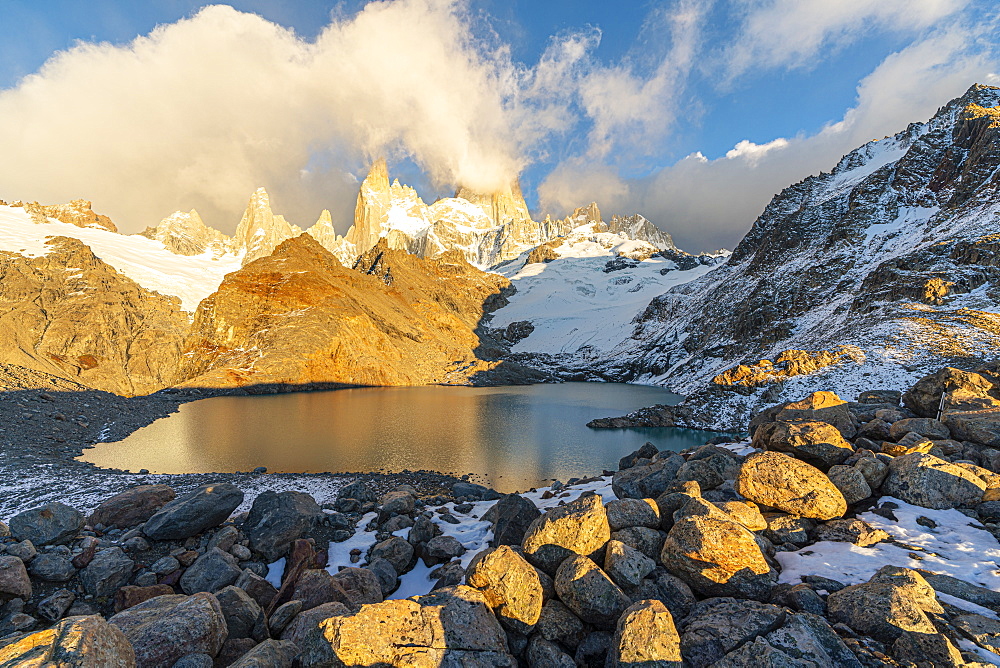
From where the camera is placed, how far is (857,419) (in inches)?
627

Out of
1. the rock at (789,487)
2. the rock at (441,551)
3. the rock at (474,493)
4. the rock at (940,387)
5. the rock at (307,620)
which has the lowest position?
the rock at (474,493)

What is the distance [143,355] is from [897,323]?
385ft

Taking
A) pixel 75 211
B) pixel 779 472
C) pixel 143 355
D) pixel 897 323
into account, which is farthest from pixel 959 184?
pixel 75 211

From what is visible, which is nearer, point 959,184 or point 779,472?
point 779,472

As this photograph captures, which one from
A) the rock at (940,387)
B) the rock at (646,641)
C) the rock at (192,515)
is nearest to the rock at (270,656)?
the rock at (646,641)

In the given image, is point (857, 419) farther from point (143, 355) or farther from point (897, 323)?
point (143, 355)

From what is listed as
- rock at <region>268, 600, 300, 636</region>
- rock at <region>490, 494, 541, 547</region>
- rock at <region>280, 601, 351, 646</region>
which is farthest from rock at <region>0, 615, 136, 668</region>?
rock at <region>490, 494, 541, 547</region>

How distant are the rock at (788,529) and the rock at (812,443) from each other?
2.83 m

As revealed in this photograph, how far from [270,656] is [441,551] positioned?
6.33 m

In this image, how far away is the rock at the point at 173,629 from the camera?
6.31m

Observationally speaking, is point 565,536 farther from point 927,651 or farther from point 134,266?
point 134,266

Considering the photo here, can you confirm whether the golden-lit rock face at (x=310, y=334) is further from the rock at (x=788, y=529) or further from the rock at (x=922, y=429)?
the rock at (x=922, y=429)

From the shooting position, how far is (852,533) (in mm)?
8328

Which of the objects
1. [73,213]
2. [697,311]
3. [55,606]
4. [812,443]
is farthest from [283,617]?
[73,213]
